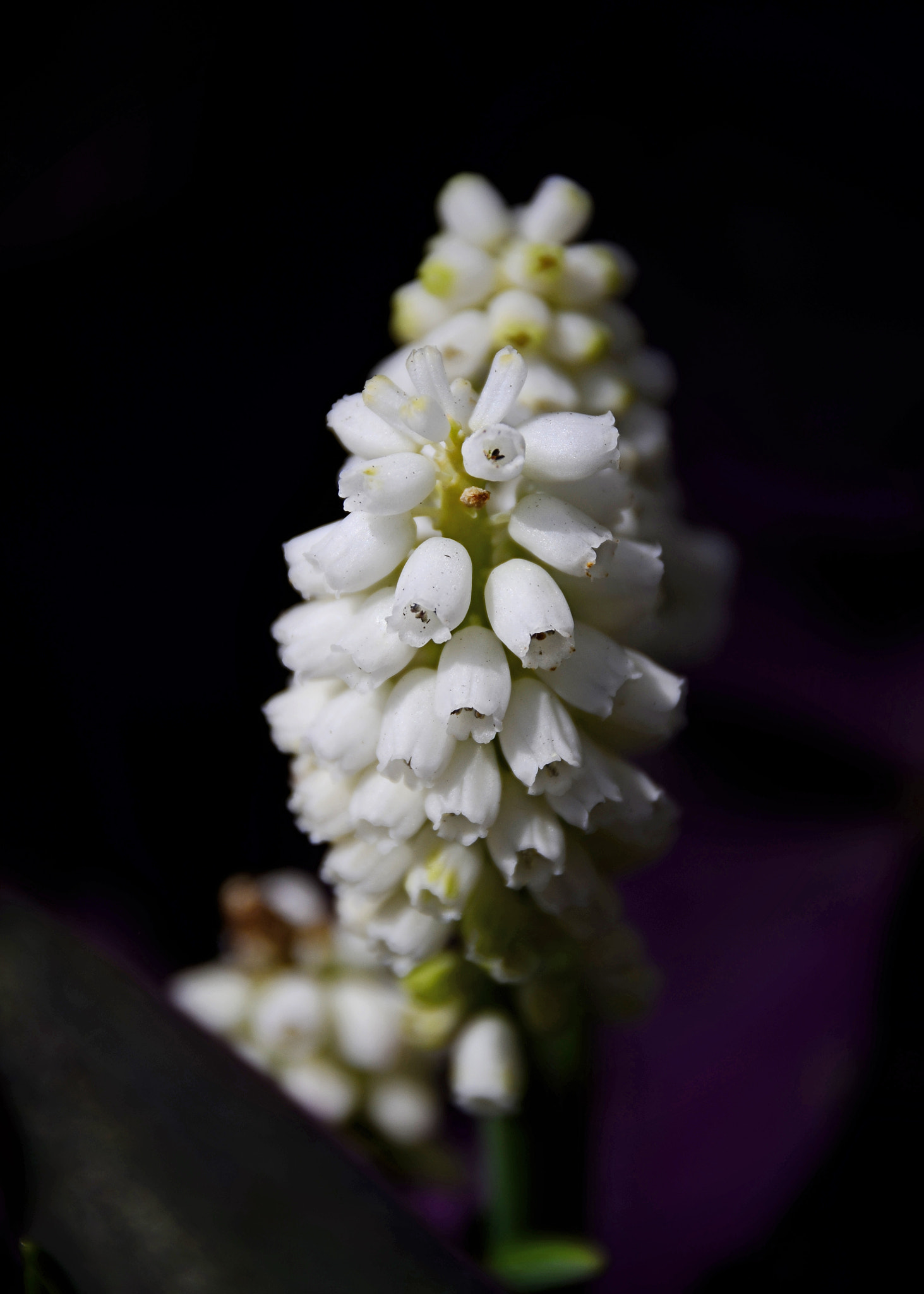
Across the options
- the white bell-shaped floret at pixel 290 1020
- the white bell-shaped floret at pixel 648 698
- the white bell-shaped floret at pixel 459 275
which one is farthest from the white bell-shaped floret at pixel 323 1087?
the white bell-shaped floret at pixel 459 275

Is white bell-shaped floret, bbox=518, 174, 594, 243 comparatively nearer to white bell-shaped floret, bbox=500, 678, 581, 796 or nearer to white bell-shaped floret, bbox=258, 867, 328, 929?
white bell-shaped floret, bbox=500, 678, 581, 796

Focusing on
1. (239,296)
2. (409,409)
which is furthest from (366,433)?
(239,296)

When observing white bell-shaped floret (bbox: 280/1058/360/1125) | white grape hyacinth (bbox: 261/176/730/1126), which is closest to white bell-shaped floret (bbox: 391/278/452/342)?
white grape hyacinth (bbox: 261/176/730/1126)

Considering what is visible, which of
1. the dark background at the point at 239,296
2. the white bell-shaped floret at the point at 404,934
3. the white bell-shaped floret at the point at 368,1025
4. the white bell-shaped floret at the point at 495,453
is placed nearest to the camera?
the white bell-shaped floret at the point at 495,453

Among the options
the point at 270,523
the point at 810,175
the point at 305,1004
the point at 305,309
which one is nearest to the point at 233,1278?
the point at 305,1004

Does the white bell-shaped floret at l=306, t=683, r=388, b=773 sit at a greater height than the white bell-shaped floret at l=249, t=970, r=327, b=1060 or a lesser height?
greater

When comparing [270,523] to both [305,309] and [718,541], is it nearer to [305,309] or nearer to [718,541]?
[305,309]

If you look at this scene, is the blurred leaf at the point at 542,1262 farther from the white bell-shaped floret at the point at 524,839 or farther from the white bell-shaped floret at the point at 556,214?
the white bell-shaped floret at the point at 556,214
